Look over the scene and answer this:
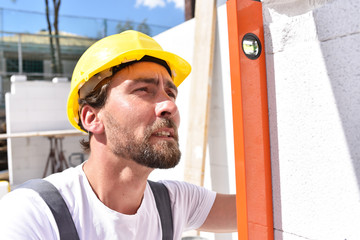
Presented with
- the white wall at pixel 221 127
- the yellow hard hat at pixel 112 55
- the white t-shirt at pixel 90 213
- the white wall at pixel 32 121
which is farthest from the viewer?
the white wall at pixel 32 121

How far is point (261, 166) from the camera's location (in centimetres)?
96

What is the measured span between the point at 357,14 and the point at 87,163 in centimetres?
136

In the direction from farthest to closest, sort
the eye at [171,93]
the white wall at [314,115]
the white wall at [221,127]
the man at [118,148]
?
the white wall at [221,127] → the eye at [171,93] → the man at [118,148] → the white wall at [314,115]

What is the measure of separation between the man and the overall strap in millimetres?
27

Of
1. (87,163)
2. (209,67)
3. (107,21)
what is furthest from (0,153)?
(87,163)

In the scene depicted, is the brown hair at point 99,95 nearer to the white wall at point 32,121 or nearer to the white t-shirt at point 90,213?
the white t-shirt at point 90,213

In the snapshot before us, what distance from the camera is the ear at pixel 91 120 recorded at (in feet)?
5.18

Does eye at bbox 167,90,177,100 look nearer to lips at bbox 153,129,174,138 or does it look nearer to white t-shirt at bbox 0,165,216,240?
lips at bbox 153,129,174,138

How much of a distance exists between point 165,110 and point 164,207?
0.62 meters

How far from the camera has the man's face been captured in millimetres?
1393

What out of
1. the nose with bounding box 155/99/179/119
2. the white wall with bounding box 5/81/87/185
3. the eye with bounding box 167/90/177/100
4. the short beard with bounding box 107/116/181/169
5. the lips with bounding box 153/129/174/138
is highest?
the white wall with bounding box 5/81/87/185

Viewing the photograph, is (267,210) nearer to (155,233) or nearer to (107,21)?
(155,233)

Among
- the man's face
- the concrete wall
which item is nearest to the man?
the man's face

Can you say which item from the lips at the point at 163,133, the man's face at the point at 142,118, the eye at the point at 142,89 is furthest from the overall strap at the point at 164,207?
the eye at the point at 142,89
